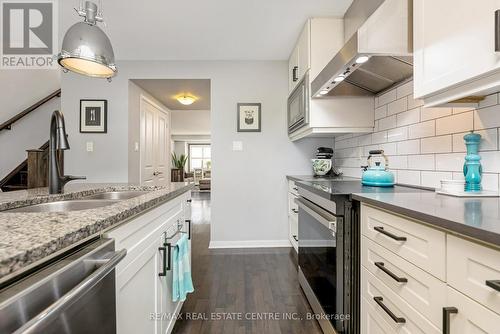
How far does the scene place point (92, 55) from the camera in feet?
4.86

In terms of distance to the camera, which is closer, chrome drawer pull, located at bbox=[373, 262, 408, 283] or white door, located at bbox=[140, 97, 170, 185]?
chrome drawer pull, located at bbox=[373, 262, 408, 283]

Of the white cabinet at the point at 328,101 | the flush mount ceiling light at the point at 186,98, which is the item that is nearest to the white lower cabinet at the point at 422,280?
the white cabinet at the point at 328,101

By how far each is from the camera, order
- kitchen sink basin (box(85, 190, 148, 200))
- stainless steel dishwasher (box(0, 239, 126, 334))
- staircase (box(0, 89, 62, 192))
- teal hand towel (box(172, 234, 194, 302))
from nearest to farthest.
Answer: stainless steel dishwasher (box(0, 239, 126, 334)) < teal hand towel (box(172, 234, 194, 302)) < kitchen sink basin (box(85, 190, 148, 200)) < staircase (box(0, 89, 62, 192))

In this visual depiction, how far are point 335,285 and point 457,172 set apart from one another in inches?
34.1

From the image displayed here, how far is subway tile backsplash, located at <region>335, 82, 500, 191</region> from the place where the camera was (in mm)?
1171

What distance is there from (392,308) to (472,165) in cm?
75

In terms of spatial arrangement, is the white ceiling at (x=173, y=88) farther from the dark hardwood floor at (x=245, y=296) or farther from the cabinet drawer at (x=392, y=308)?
the cabinet drawer at (x=392, y=308)

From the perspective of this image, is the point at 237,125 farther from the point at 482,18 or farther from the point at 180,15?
the point at 482,18

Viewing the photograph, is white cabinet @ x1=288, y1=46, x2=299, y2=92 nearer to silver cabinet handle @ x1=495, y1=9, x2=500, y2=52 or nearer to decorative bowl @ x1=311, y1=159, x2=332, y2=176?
decorative bowl @ x1=311, y1=159, x2=332, y2=176

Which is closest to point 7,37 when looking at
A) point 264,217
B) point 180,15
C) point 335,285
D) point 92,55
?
point 180,15

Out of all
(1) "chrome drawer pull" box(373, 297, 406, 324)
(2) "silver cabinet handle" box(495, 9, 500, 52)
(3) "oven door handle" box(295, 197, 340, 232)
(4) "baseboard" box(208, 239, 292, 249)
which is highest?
(2) "silver cabinet handle" box(495, 9, 500, 52)

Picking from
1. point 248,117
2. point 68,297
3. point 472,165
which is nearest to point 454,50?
point 472,165

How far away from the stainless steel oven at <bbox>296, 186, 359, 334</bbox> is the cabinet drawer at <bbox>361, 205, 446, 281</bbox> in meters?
0.14

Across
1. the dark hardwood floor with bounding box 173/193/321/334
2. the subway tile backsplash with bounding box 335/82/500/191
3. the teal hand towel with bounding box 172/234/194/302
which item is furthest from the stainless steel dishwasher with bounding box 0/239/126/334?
the subway tile backsplash with bounding box 335/82/500/191
